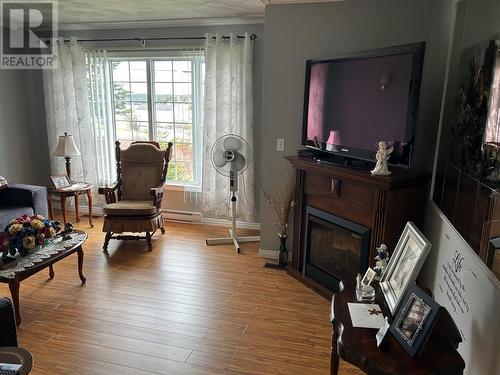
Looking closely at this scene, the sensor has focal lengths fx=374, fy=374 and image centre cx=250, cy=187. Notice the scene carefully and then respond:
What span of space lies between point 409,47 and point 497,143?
117 centimetres

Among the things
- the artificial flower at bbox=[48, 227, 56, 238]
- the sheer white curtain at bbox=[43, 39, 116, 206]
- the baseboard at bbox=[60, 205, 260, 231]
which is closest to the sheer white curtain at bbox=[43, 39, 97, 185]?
the sheer white curtain at bbox=[43, 39, 116, 206]

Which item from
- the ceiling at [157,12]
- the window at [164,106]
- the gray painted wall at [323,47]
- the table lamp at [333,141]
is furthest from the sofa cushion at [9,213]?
the table lamp at [333,141]

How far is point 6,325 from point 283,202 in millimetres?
2296

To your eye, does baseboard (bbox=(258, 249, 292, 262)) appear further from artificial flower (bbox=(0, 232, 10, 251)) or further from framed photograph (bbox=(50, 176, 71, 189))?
framed photograph (bbox=(50, 176, 71, 189))

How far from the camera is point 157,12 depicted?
3912 millimetres

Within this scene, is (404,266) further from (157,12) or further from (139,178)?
(157,12)

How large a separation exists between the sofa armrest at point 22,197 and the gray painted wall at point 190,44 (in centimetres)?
149

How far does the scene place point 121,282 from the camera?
3.23 m

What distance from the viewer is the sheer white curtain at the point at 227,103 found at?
4.19 m

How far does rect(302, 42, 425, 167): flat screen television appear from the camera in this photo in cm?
238

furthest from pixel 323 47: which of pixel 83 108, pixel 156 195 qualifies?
pixel 83 108

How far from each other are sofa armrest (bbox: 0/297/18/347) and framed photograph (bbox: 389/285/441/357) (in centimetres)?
183

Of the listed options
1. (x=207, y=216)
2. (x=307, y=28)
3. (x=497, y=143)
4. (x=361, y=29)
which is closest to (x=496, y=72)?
(x=497, y=143)

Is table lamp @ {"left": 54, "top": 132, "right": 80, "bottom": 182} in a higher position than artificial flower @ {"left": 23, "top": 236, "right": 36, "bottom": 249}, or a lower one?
higher
